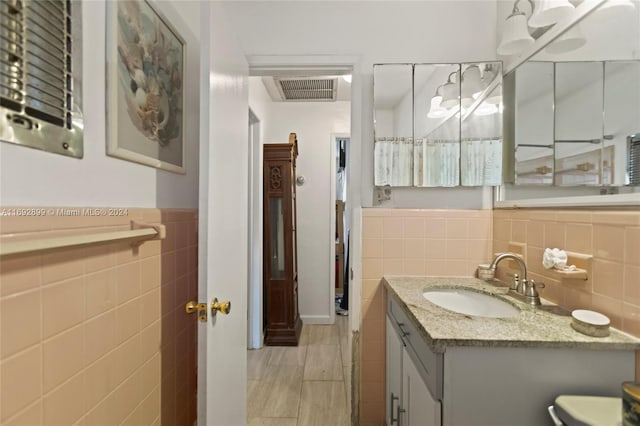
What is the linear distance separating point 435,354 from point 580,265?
69 cm

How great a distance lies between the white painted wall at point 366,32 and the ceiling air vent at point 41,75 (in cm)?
115

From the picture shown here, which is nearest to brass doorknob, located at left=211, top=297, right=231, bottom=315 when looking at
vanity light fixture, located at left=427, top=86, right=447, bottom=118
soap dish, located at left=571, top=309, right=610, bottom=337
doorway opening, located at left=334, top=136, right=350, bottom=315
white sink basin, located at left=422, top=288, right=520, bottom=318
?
white sink basin, located at left=422, top=288, right=520, bottom=318

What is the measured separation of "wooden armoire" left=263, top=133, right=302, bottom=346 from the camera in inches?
113

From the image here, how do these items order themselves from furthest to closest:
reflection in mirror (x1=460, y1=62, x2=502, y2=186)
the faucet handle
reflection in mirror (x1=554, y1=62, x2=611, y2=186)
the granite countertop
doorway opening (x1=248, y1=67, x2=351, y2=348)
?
doorway opening (x1=248, y1=67, x2=351, y2=348)
reflection in mirror (x1=460, y1=62, x2=502, y2=186)
the faucet handle
reflection in mirror (x1=554, y1=62, x2=611, y2=186)
the granite countertop

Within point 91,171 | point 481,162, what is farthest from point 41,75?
point 481,162

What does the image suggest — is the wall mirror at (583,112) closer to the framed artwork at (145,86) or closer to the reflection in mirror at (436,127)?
the reflection in mirror at (436,127)

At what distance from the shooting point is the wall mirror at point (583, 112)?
0.98 m

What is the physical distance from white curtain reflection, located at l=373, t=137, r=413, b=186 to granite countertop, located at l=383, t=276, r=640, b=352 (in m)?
0.74

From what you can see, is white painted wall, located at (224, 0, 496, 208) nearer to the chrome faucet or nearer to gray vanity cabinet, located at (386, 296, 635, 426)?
the chrome faucet

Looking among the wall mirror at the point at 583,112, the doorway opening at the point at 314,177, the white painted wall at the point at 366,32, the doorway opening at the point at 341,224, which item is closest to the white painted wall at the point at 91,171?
the white painted wall at the point at 366,32

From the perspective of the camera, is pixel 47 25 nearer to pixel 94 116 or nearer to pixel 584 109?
pixel 94 116

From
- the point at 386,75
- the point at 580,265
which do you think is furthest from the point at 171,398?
the point at 386,75

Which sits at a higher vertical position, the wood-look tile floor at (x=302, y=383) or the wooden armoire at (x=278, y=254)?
the wooden armoire at (x=278, y=254)

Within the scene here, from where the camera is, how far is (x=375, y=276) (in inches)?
69.1
